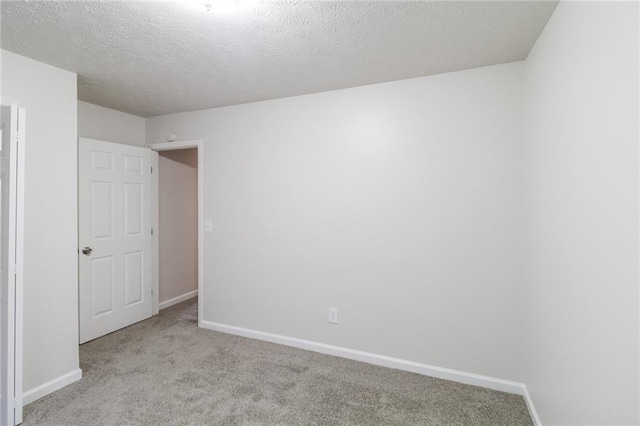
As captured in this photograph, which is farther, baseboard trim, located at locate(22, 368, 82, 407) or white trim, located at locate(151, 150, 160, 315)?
white trim, located at locate(151, 150, 160, 315)

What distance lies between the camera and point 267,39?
76.7 inches

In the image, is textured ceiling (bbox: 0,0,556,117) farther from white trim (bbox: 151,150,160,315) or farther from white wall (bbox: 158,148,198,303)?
white wall (bbox: 158,148,198,303)

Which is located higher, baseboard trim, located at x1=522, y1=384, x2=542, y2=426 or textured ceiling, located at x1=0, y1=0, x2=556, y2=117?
textured ceiling, located at x1=0, y1=0, x2=556, y2=117

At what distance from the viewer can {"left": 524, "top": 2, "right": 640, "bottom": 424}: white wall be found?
1.02 metres

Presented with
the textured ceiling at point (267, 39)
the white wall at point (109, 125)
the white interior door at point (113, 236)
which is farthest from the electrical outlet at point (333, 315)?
the white wall at point (109, 125)

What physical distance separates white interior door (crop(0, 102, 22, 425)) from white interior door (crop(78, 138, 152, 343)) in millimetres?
1165

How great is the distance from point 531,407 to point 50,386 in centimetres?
331

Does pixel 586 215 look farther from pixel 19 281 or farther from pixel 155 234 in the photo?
pixel 155 234

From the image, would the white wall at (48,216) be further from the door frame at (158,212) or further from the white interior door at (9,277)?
the door frame at (158,212)

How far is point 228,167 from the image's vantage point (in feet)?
11.1

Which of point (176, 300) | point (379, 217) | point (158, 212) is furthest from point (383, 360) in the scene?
point (158, 212)

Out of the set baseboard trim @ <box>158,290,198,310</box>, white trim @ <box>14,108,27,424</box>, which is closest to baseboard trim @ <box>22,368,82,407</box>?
white trim @ <box>14,108,27,424</box>

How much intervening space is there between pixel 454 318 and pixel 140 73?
306cm

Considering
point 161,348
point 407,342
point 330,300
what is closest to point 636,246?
point 407,342
